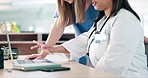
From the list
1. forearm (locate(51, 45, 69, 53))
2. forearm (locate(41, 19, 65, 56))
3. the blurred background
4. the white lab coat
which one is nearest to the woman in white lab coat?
the white lab coat

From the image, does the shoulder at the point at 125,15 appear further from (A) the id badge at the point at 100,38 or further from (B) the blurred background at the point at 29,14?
(B) the blurred background at the point at 29,14

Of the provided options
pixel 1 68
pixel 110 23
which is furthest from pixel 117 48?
pixel 1 68

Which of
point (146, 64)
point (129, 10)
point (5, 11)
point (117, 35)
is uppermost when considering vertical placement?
point (5, 11)

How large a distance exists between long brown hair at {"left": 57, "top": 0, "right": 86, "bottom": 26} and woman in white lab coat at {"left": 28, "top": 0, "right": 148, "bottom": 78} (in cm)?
40

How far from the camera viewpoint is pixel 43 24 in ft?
17.8

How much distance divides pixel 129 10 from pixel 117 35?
195 millimetres

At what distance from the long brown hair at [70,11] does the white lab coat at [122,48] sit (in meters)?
0.51

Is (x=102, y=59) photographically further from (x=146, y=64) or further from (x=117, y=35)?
(x=146, y=64)

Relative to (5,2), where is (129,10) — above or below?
below

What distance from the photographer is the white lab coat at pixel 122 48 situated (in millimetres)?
1223

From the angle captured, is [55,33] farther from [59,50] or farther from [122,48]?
[122,48]

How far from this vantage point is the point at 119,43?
123cm

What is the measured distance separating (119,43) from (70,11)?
0.78 m

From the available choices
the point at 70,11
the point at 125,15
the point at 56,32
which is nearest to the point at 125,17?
the point at 125,15
